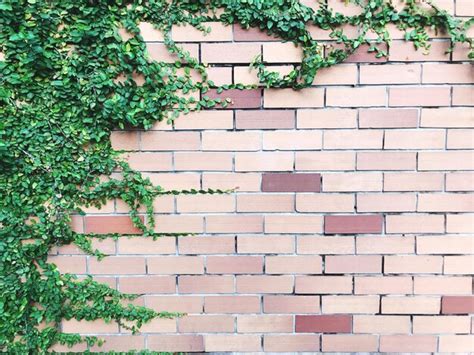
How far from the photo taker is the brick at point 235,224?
2.02 m

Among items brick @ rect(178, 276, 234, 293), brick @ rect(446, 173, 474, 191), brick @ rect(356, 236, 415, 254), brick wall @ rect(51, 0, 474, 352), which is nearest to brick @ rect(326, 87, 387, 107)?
brick wall @ rect(51, 0, 474, 352)

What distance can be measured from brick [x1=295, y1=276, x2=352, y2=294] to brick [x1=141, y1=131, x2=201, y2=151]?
2.51 feet

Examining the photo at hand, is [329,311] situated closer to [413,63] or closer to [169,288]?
[169,288]

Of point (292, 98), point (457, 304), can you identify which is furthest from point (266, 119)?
point (457, 304)

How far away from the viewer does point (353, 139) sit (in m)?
1.97

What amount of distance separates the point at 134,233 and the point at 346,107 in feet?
3.56

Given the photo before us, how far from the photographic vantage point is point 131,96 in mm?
1934

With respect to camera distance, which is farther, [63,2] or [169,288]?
[169,288]

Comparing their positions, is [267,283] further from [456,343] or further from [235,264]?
[456,343]

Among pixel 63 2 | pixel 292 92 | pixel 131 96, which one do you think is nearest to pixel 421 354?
pixel 292 92

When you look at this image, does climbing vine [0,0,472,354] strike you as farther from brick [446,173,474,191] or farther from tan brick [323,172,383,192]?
brick [446,173,474,191]

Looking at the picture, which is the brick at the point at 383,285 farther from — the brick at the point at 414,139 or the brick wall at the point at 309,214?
the brick at the point at 414,139

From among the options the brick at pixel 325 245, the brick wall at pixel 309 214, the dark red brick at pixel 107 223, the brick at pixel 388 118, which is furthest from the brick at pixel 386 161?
the dark red brick at pixel 107 223

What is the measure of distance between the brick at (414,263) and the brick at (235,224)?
1.95 ft
